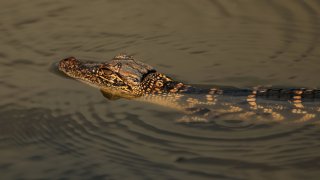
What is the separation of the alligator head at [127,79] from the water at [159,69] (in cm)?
23

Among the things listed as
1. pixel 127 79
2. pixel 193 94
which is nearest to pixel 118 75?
pixel 127 79

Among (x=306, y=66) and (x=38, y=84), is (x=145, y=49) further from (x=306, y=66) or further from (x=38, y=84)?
(x=306, y=66)

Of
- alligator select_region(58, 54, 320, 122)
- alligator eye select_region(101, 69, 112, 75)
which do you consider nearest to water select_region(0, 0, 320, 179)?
alligator select_region(58, 54, 320, 122)

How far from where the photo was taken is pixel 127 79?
7.29 m

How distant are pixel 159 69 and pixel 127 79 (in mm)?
597

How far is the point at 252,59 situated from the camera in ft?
25.8

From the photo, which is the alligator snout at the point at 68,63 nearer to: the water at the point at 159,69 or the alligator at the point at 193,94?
the alligator at the point at 193,94

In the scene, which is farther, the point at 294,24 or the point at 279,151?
the point at 294,24

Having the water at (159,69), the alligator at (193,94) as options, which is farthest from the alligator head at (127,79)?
the water at (159,69)

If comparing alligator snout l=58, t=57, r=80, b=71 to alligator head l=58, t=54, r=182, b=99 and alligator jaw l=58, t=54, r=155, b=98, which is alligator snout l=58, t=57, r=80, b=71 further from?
alligator head l=58, t=54, r=182, b=99

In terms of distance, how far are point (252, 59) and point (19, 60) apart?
3263 millimetres

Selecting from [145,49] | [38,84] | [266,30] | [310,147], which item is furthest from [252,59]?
[38,84]

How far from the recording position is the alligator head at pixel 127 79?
720 centimetres

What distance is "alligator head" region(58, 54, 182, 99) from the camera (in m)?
7.20
